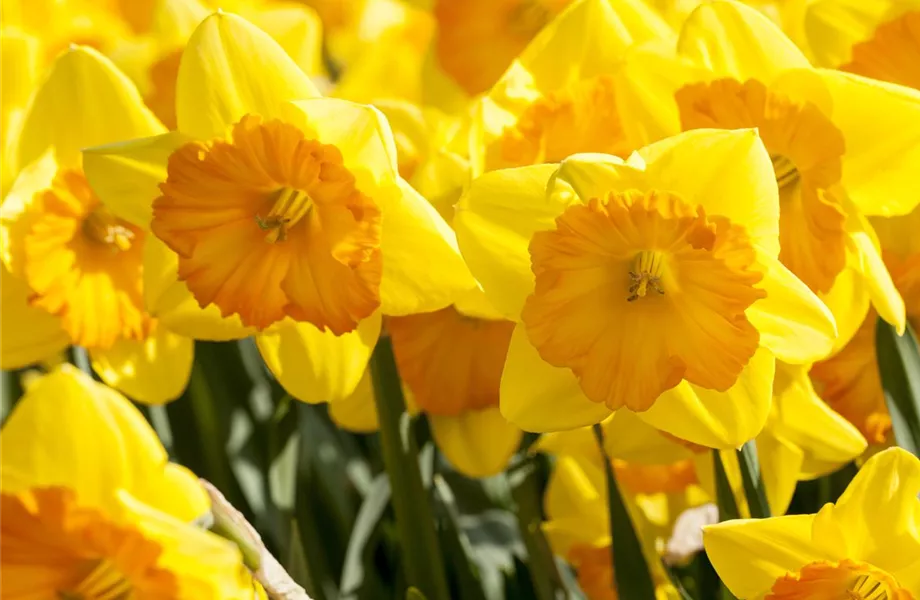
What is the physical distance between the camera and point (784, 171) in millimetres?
1167

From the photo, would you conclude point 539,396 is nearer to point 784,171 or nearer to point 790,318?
point 790,318

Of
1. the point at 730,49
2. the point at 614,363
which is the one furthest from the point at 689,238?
the point at 730,49

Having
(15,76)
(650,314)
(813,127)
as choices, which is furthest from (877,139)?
→ (15,76)

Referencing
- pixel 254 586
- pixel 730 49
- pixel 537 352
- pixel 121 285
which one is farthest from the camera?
pixel 121 285

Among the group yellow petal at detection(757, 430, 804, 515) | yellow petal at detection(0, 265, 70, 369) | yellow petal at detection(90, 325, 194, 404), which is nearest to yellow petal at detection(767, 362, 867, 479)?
yellow petal at detection(757, 430, 804, 515)

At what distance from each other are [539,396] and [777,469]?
32 centimetres

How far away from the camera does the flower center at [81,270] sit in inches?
48.8

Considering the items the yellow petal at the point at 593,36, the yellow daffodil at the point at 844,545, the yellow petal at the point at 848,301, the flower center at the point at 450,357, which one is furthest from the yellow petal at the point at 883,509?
the yellow petal at the point at 593,36

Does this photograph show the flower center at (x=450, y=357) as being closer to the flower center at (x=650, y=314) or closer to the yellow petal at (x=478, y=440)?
the yellow petal at (x=478, y=440)

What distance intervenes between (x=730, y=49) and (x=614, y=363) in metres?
0.37

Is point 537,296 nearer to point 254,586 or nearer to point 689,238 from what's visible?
point 689,238

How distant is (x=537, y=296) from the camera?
100 centimetres

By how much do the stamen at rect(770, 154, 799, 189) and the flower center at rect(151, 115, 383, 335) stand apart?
415 millimetres

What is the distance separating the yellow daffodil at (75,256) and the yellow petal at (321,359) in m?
0.17
